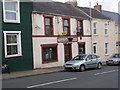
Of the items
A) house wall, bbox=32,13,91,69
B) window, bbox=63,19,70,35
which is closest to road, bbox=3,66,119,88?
house wall, bbox=32,13,91,69

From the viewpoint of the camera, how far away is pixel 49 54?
29.5m

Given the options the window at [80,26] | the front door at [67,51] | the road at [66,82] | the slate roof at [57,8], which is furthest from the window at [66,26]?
the road at [66,82]

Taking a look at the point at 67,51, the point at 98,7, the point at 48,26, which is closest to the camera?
the point at 48,26

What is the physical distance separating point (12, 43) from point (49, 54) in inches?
230

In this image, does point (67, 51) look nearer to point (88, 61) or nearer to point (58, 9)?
point (58, 9)

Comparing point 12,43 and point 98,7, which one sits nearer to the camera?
point 12,43

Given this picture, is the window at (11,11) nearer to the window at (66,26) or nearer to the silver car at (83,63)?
the silver car at (83,63)

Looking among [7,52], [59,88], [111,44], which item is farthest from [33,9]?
[111,44]

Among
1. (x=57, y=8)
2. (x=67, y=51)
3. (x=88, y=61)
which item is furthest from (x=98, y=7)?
(x=88, y=61)

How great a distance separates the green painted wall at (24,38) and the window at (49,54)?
8.33 feet

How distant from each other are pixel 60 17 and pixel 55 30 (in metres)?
1.78

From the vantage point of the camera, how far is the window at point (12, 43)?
23952 mm

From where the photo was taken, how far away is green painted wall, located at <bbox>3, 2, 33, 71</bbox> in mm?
24531

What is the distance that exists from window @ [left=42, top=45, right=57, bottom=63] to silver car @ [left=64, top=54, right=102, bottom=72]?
11.5 feet
